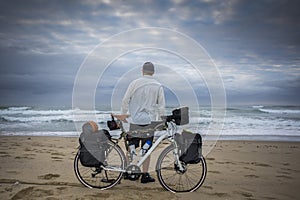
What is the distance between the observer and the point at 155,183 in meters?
4.79

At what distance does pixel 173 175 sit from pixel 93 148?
1633 mm

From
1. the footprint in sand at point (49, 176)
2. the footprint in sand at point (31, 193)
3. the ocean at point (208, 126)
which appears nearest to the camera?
the footprint in sand at point (31, 193)

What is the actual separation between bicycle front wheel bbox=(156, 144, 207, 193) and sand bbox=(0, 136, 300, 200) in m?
0.17

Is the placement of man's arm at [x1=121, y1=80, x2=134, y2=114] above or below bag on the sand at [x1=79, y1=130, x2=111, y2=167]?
above

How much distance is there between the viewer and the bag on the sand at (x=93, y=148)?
418cm

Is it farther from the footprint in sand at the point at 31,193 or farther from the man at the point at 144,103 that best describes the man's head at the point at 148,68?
the footprint in sand at the point at 31,193

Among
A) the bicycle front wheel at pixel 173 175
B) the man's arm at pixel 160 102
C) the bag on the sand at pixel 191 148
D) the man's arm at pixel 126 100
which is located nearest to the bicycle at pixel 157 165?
the bicycle front wheel at pixel 173 175

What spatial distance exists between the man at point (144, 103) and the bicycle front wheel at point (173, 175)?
1.38ft

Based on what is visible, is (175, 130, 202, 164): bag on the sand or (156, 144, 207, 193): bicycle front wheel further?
(156, 144, 207, 193): bicycle front wheel

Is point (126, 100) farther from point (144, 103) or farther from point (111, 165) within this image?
point (111, 165)

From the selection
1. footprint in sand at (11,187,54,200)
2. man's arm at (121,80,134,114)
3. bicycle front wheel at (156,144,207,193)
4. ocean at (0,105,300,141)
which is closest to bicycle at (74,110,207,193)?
bicycle front wheel at (156,144,207,193)

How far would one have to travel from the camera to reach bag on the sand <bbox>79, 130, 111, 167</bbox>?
4.18m

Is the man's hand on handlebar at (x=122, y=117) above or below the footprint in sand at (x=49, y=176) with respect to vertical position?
above

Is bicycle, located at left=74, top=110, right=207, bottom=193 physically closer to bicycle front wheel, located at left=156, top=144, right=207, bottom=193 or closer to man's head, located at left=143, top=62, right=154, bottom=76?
bicycle front wheel, located at left=156, top=144, right=207, bottom=193
